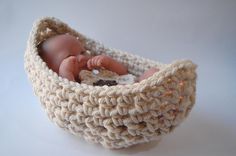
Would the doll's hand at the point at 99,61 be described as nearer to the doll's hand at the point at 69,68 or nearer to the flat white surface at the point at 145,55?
the doll's hand at the point at 69,68

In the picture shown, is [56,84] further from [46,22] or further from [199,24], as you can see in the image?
[199,24]

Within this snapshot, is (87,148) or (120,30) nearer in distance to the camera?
(87,148)

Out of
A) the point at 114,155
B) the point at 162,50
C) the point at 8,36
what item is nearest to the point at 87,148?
the point at 114,155

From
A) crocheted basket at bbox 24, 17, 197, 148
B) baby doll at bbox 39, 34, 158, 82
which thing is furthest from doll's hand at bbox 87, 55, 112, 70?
crocheted basket at bbox 24, 17, 197, 148

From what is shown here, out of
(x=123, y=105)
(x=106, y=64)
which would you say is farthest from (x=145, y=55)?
(x=123, y=105)

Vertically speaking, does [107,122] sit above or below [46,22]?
below

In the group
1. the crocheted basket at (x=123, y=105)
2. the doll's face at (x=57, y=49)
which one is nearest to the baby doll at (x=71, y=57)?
the doll's face at (x=57, y=49)

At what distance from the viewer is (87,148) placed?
828 millimetres

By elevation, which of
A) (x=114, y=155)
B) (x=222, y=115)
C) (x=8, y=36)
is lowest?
(x=114, y=155)

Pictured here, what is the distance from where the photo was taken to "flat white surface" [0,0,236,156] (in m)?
0.83

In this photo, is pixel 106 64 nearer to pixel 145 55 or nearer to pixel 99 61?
pixel 99 61

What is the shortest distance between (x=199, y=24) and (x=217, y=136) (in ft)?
1.59

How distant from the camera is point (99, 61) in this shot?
0.93 m

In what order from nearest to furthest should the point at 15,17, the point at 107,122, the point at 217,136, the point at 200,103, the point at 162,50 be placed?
the point at 107,122 → the point at 217,136 → the point at 200,103 → the point at 162,50 → the point at 15,17
